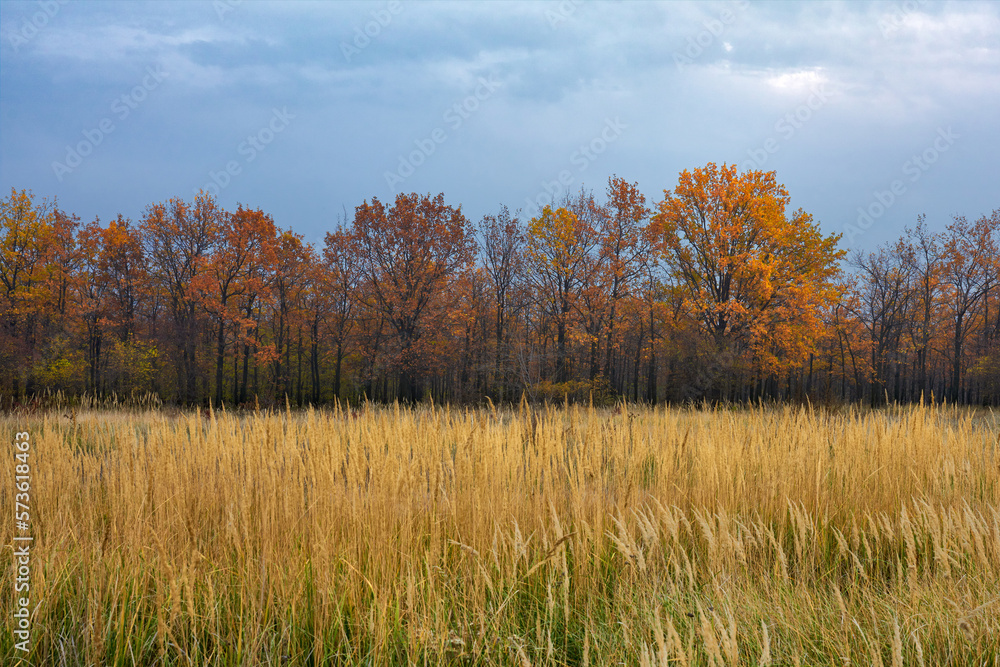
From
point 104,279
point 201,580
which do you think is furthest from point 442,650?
point 104,279

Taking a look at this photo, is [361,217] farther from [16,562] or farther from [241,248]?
[16,562]

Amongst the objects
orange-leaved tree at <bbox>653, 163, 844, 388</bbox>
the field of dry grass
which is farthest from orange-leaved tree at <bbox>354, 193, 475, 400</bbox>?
the field of dry grass

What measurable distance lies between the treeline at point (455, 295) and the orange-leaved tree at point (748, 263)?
78mm

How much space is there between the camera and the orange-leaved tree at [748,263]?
19.8 meters

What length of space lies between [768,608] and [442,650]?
4.56 ft

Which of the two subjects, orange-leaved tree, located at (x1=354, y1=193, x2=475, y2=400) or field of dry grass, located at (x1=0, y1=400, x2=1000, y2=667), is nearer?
field of dry grass, located at (x1=0, y1=400, x2=1000, y2=667)

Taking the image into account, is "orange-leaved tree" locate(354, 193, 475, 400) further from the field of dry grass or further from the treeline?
the field of dry grass

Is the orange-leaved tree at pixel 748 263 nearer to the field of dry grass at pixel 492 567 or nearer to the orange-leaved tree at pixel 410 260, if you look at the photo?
the orange-leaved tree at pixel 410 260

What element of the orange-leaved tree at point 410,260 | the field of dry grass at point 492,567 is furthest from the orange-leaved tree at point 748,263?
the field of dry grass at point 492,567

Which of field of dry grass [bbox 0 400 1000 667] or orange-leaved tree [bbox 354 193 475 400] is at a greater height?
orange-leaved tree [bbox 354 193 475 400]

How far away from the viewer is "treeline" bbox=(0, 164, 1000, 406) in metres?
20.8

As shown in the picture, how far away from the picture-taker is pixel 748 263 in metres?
19.1

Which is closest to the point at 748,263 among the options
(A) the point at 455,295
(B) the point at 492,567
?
(A) the point at 455,295

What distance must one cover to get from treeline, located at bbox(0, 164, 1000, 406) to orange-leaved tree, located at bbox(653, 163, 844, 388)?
8cm
